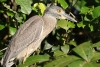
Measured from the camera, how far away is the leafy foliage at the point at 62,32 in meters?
2.53

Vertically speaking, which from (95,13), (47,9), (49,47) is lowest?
(49,47)

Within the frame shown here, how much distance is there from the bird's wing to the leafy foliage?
0.46ft

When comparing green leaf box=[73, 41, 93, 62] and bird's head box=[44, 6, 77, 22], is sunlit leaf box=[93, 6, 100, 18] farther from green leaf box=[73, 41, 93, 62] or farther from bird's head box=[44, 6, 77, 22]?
green leaf box=[73, 41, 93, 62]

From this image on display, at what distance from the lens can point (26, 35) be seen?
322 cm

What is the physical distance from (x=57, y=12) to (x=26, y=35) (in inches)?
20.3

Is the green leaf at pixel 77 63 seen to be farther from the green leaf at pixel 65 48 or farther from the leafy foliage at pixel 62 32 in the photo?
the green leaf at pixel 65 48

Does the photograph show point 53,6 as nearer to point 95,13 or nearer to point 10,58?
point 95,13

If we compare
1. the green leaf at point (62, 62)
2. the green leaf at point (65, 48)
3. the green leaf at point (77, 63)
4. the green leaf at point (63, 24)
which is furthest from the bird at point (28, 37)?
the green leaf at point (77, 63)

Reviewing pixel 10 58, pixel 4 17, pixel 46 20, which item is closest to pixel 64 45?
pixel 46 20

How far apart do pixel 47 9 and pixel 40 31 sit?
1.04ft

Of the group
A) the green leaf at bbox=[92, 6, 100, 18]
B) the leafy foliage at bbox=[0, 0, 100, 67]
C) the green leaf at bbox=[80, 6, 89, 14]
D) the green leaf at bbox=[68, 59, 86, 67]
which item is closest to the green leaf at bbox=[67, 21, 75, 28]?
the leafy foliage at bbox=[0, 0, 100, 67]

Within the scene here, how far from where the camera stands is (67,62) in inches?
95.1

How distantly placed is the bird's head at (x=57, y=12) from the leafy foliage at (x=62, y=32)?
0.19 feet

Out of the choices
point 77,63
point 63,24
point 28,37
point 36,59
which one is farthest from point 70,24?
point 77,63
